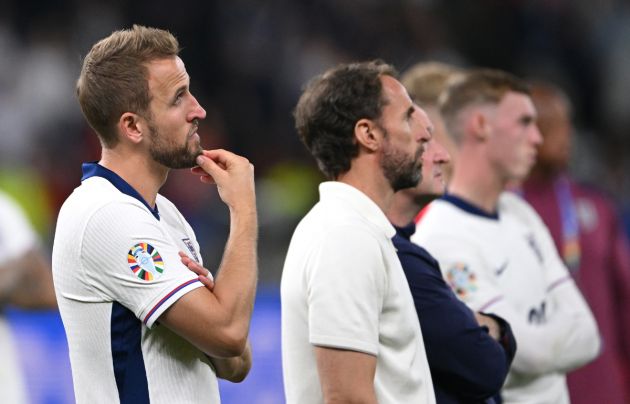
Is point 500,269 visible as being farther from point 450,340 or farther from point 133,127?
point 133,127

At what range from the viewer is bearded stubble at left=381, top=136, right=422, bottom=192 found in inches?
140

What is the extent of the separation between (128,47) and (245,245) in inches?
25.6

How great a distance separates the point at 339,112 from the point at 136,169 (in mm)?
719

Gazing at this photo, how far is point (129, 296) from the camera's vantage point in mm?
2988

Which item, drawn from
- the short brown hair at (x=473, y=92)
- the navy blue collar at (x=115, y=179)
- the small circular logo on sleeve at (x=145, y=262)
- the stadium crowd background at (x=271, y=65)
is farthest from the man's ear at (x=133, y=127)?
the stadium crowd background at (x=271, y=65)

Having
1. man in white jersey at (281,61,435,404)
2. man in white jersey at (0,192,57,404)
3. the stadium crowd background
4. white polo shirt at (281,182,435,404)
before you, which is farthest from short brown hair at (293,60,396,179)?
the stadium crowd background

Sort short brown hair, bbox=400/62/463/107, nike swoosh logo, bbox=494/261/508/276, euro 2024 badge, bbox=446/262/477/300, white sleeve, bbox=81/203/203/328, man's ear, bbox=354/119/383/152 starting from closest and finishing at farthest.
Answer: white sleeve, bbox=81/203/203/328, man's ear, bbox=354/119/383/152, euro 2024 badge, bbox=446/262/477/300, nike swoosh logo, bbox=494/261/508/276, short brown hair, bbox=400/62/463/107

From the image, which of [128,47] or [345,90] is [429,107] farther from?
[128,47]

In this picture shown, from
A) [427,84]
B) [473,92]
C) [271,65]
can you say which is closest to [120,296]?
[473,92]

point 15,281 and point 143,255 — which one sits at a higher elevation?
point 143,255

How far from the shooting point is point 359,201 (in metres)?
3.46

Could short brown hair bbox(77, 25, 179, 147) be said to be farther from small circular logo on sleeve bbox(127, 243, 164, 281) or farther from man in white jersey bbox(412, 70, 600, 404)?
man in white jersey bbox(412, 70, 600, 404)

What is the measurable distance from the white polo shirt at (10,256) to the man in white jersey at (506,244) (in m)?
1.83

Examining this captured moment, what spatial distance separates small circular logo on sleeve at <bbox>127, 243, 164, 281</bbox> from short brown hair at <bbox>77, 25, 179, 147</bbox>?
0.37 metres
